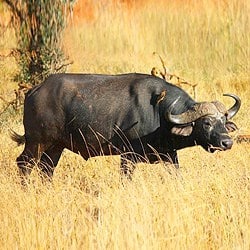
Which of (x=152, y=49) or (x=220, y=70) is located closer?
(x=220, y=70)

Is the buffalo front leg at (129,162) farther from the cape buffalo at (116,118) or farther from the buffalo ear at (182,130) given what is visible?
the buffalo ear at (182,130)

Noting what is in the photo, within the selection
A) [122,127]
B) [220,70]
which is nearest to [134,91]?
[122,127]

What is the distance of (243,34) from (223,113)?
9714 mm

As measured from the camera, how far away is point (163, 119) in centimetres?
840

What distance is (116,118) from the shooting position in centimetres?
846

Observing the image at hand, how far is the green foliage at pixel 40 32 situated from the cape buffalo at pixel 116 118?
14.8ft

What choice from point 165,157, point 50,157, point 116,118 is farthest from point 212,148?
point 50,157

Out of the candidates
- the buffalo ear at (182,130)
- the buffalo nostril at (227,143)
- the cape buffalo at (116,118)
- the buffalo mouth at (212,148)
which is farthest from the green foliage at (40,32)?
the buffalo nostril at (227,143)

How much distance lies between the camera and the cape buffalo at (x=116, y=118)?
8258 mm

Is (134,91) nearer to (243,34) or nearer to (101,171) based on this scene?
(101,171)

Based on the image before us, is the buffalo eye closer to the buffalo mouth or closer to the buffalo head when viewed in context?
the buffalo head

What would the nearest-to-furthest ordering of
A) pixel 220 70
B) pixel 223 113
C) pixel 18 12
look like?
1. pixel 223 113
2. pixel 18 12
3. pixel 220 70

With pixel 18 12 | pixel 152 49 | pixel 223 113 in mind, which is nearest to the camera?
pixel 223 113

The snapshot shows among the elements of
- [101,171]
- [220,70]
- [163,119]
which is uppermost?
[163,119]
